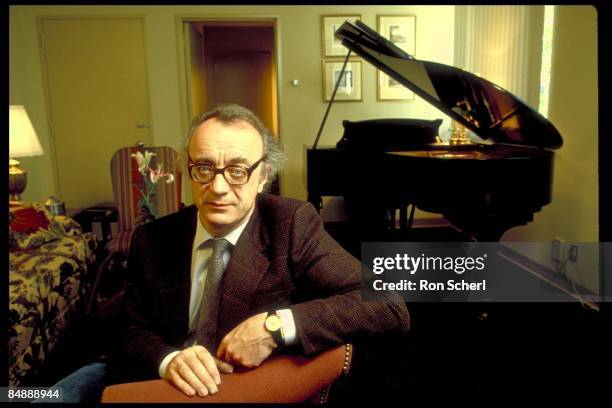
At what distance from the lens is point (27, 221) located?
226cm

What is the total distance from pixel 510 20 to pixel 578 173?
143cm

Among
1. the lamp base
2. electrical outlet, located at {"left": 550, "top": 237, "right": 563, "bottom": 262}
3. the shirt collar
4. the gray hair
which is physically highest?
the gray hair

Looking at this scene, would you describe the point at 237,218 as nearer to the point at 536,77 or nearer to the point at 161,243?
the point at 161,243

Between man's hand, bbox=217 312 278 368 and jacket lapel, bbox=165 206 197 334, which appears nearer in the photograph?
man's hand, bbox=217 312 278 368

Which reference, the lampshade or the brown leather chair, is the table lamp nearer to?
the lampshade

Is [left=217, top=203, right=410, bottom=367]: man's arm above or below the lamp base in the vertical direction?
below

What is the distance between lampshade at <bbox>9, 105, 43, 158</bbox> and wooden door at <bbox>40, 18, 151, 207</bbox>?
5.00ft

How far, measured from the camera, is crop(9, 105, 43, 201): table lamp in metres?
2.72

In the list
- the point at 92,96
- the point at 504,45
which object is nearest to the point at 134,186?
the point at 92,96

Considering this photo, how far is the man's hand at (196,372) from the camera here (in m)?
0.64

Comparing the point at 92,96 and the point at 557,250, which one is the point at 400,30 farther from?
the point at 92,96

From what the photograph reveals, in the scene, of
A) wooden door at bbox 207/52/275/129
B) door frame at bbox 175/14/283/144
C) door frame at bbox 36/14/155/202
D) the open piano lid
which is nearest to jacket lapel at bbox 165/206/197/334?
the open piano lid

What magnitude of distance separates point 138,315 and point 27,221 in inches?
66.8

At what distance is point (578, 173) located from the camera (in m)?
2.56
